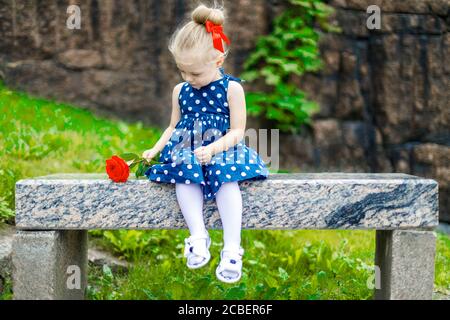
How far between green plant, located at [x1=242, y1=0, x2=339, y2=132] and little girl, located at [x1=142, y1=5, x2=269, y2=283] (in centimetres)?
355

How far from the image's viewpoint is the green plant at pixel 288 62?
6703 mm

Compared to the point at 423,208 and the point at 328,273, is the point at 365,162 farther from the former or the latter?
the point at 423,208

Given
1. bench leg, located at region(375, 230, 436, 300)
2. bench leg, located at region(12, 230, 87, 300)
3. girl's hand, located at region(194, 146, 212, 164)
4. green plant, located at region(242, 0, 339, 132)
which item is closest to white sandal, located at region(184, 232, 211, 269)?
girl's hand, located at region(194, 146, 212, 164)

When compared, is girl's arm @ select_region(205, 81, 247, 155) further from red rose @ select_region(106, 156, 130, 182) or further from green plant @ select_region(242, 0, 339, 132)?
green plant @ select_region(242, 0, 339, 132)

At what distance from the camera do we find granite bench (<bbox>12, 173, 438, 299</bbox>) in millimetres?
3080

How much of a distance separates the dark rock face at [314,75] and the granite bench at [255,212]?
3.63 meters

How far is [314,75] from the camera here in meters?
6.83

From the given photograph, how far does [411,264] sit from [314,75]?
155 inches

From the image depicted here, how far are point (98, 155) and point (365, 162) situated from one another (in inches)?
118

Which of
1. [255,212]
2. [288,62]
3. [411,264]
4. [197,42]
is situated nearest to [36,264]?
[255,212]

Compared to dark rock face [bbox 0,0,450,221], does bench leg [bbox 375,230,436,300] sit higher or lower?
lower

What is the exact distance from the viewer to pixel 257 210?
3.08 metres

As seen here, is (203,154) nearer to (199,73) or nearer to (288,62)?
(199,73)
